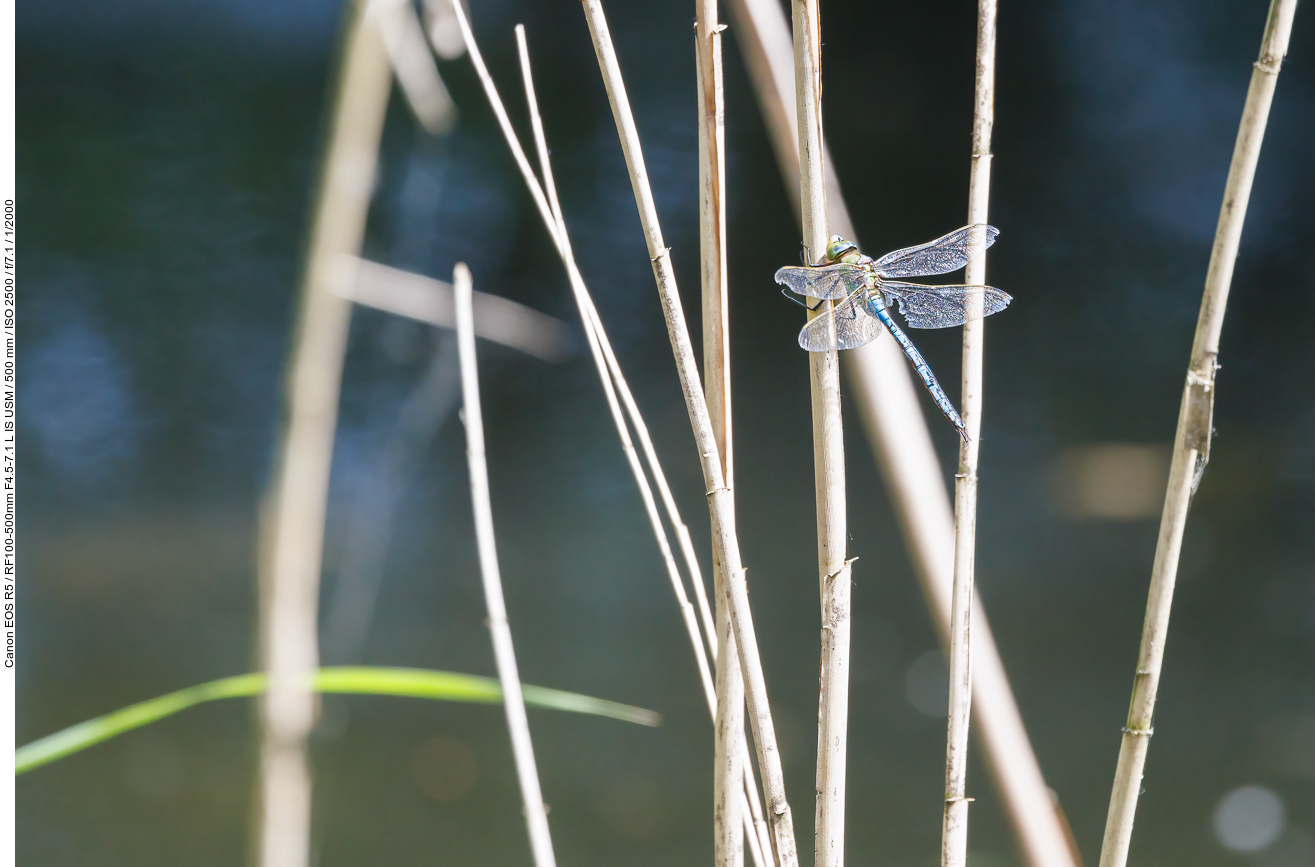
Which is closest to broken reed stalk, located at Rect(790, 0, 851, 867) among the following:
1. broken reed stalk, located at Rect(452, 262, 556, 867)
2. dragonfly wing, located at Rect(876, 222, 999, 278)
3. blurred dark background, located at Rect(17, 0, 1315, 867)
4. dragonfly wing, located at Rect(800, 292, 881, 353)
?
dragonfly wing, located at Rect(800, 292, 881, 353)

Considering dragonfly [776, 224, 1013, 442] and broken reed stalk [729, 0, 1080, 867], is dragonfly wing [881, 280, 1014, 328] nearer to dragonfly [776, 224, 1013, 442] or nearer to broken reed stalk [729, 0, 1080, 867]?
dragonfly [776, 224, 1013, 442]

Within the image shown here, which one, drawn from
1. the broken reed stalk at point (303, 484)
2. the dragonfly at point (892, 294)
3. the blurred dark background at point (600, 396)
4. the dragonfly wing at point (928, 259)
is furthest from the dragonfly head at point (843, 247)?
the blurred dark background at point (600, 396)

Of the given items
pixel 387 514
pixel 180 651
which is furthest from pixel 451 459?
pixel 180 651

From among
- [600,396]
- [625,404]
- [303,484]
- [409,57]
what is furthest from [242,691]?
[600,396]

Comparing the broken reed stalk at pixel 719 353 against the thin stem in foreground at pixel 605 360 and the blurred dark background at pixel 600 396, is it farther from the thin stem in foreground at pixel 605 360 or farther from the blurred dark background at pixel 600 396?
the blurred dark background at pixel 600 396

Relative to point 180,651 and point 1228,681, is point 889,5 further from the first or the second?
point 180,651

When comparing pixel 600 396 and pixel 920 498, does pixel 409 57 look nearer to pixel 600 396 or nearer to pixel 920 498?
pixel 920 498
